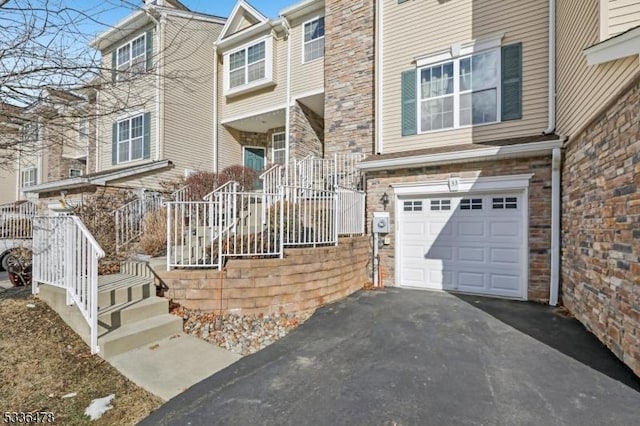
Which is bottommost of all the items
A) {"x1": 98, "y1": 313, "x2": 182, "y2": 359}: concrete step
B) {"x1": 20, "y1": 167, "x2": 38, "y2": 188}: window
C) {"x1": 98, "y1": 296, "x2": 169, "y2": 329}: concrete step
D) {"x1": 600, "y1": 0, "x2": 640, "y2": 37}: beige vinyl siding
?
{"x1": 98, "y1": 313, "x2": 182, "y2": 359}: concrete step

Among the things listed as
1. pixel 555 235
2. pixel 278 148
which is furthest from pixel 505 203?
pixel 278 148

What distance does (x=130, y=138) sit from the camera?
12.3 meters

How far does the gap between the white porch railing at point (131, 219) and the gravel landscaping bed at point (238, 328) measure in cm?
351

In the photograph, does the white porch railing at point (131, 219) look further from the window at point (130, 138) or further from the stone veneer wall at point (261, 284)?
the window at point (130, 138)

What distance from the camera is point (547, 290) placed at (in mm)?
6098

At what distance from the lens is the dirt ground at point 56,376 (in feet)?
8.87

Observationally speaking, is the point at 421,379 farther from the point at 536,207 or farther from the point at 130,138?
the point at 130,138

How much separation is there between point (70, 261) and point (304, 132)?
855 centimetres

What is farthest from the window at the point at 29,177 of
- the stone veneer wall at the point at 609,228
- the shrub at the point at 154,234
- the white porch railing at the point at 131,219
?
the stone veneer wall at the point at 609,228

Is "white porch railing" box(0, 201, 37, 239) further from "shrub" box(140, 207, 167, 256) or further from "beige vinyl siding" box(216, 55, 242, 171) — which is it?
"beige vinyl siding" box(216, 55, 242, 171)

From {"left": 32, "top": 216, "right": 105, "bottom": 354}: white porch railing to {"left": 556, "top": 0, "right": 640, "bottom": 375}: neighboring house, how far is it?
234 inches

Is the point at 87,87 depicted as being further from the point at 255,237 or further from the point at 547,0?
the point at 547,0

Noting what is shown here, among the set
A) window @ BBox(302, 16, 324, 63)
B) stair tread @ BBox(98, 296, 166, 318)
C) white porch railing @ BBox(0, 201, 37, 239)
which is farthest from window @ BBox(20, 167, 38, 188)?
stair tread @ BBox(98, 296, 166, 318)

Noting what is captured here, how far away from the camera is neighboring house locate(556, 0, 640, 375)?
10.9ft
